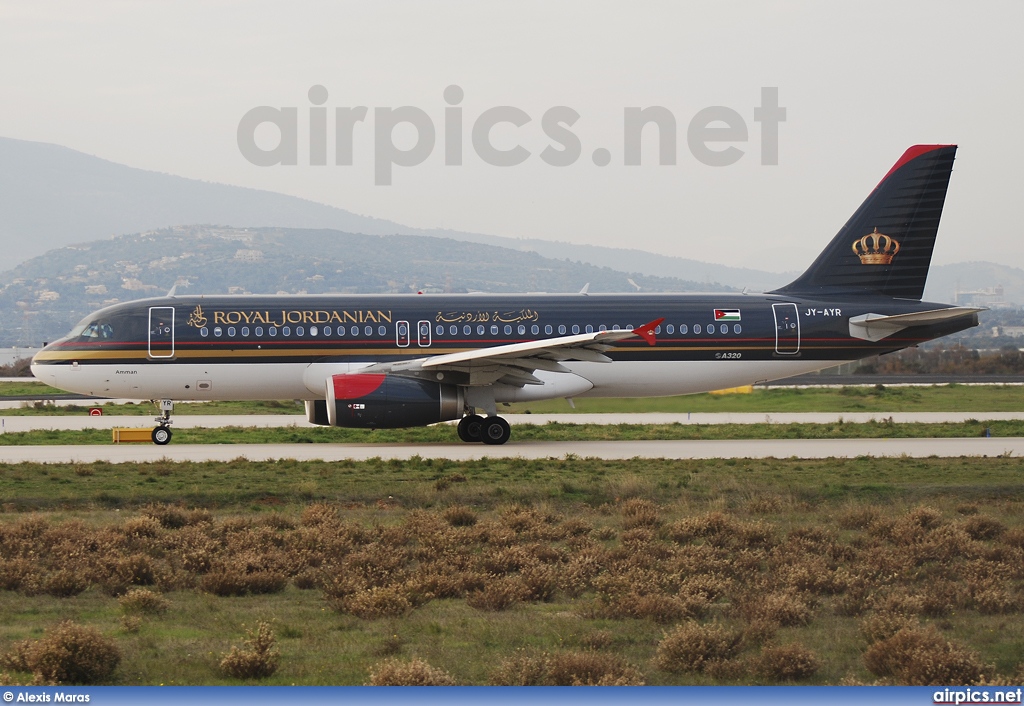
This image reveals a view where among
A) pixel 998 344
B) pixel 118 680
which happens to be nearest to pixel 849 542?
pixel 118 680

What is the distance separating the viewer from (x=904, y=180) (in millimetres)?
30203

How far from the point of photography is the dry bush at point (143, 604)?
10812 mm

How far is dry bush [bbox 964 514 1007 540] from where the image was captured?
592 inches

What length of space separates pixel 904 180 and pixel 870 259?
2.28 m

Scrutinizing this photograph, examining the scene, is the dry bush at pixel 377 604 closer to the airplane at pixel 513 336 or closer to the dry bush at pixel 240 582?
the dry bush at pixel 240 582

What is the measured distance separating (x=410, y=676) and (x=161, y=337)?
71.5ft

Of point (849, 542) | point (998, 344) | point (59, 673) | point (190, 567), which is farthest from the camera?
point (998, 344)

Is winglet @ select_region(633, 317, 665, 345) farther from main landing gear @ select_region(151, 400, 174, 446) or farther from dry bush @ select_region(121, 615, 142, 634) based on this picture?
dry bush @ select_region(121, 615, 142, 634)

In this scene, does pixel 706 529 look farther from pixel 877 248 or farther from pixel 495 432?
pixel 877 248

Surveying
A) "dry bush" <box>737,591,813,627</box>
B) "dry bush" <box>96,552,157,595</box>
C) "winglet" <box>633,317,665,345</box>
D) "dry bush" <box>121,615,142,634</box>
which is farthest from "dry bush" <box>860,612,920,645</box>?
"winglet" <box>633,317,665,345</box>

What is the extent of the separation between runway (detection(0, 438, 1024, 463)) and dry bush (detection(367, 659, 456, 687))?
16.0 m

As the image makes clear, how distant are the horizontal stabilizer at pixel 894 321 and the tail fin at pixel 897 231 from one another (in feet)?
4.32

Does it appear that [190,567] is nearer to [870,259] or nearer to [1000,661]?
[1000,661]

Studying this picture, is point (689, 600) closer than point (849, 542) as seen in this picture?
Yes
